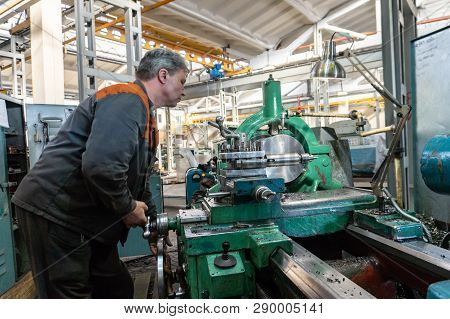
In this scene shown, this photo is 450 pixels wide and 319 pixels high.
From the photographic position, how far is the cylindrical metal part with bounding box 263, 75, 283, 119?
5.58ft

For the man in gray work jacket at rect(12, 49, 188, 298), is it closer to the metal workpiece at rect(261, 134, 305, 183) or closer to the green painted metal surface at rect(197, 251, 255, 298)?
the green painted metal surface at rect(197, 251, 255, 298)

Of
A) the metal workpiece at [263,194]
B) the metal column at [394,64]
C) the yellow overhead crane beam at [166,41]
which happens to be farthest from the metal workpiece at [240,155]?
the yellow overhead crane beam at [166,41]

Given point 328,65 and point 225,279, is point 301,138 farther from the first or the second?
point 225,279

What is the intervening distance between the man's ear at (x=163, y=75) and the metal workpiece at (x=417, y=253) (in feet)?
3.05

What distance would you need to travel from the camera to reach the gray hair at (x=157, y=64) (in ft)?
3.40

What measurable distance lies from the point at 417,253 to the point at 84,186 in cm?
104

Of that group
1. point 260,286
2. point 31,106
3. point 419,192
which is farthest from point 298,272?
point 31,106

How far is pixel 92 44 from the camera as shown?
180 centimetres

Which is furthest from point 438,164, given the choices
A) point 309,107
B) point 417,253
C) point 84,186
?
point 309,107

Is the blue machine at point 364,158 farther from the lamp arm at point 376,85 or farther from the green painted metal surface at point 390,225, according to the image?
the green painted metal surface at point 390,225

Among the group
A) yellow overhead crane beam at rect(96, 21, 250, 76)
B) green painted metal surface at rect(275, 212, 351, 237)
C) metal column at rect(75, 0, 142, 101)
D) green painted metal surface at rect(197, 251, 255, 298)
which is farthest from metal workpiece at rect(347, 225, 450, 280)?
yellow overhead crane beam at rect(96, 21, 250, 76)

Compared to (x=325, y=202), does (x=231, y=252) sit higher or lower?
lower

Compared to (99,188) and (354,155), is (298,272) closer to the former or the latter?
(99,188)

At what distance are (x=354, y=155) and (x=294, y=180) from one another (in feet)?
6.91
